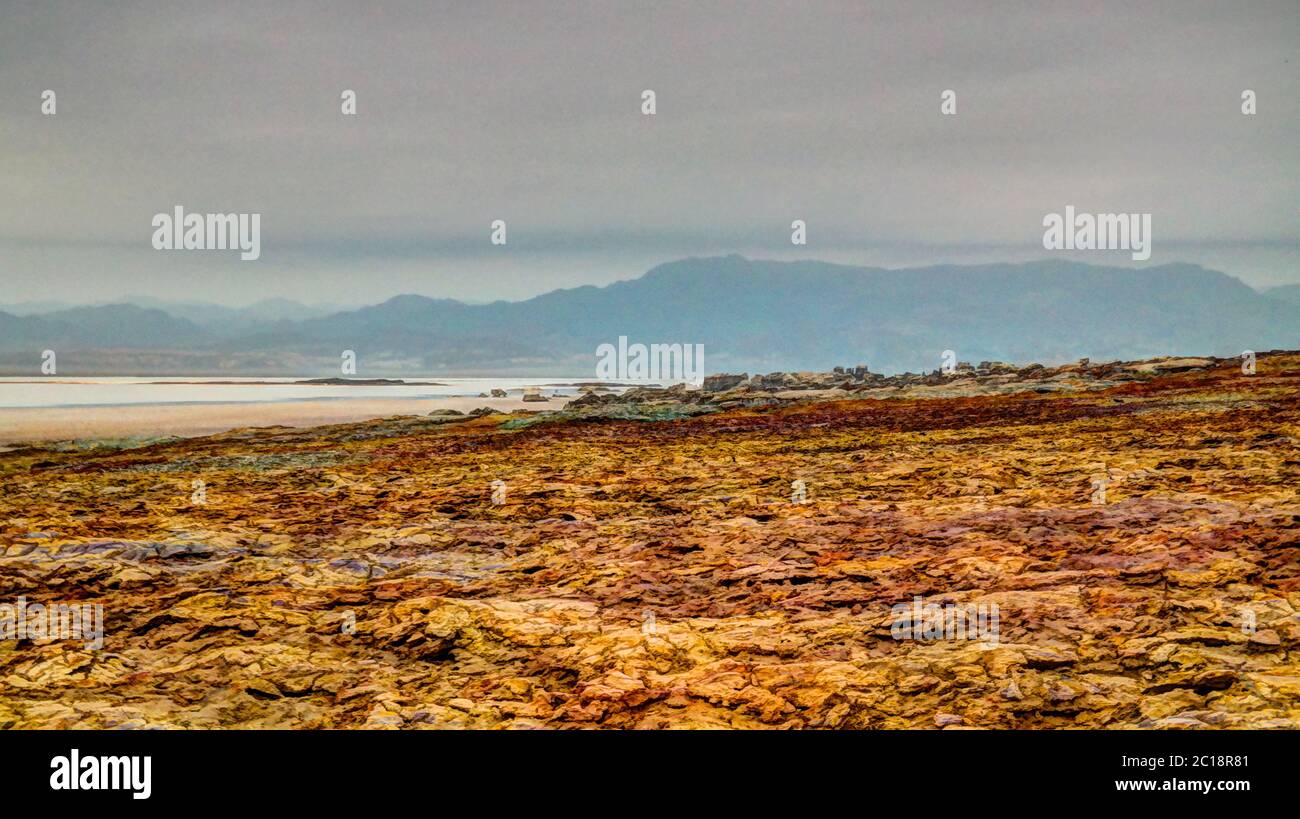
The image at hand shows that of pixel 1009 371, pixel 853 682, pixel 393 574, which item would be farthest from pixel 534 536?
→ pixel 1009 371

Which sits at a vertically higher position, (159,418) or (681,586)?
(159,418)

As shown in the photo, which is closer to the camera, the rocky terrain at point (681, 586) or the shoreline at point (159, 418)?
the rocky terrain at point (681, 586)

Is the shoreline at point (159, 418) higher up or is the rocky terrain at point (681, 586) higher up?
the shoreline at point (159, 418)

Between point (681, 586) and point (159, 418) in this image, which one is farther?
point (159, 418)
